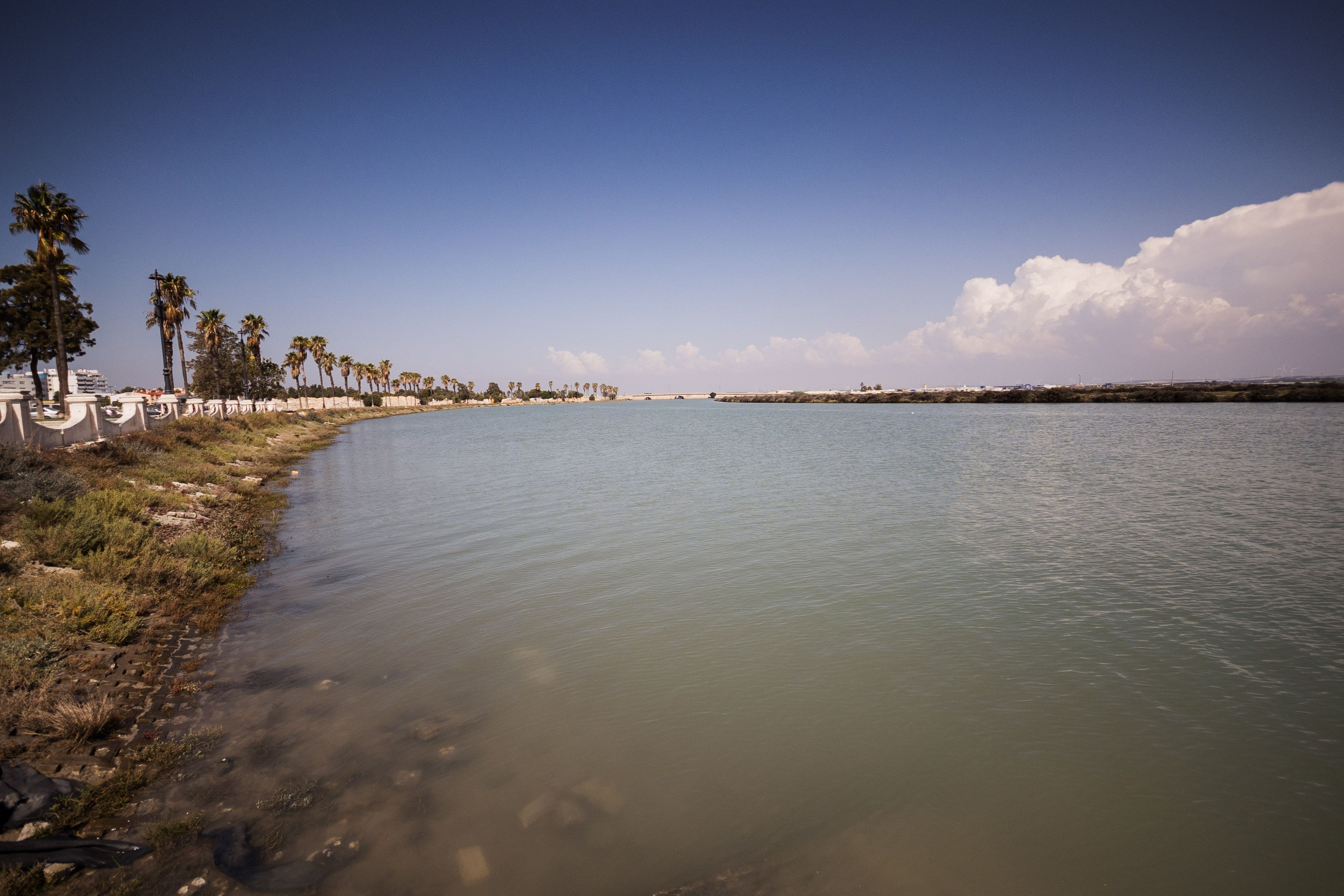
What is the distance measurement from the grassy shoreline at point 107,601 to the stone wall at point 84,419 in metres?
1.16

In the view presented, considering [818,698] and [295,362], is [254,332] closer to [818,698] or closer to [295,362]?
[295,362]

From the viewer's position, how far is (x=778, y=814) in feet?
21.8

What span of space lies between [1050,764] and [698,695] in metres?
4.71

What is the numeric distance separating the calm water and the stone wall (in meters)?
9.57

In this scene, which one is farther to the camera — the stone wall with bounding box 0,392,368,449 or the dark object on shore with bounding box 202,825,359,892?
the stone wall with bounding box 0,392,368,449

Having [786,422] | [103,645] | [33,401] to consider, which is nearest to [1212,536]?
[103,645]

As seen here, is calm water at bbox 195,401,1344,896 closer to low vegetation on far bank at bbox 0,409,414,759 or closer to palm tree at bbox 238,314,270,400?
low vegetation on far bank at bbox 0,409,414,759

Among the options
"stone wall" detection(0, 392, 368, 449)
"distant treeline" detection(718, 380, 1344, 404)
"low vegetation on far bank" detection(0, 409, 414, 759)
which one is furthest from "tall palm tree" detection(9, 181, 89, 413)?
"distant treeline" detection(718, 380, 1344, 404)

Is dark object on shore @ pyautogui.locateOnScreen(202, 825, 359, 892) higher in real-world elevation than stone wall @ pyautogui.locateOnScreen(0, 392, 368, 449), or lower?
lower

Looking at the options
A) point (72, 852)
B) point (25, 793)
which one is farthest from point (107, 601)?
point (72, 852)

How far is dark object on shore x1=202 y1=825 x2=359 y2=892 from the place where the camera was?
5527mm

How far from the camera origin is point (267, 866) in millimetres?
5691

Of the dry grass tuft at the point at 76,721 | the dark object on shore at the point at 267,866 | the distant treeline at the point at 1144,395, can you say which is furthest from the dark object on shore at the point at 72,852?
the distant treeline at the point at 1144,395

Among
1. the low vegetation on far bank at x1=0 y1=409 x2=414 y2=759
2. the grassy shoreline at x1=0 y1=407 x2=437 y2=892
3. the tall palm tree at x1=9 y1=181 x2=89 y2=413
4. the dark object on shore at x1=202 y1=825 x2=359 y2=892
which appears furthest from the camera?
the tall palm tree at x1=9 y1=181 x2=89 y2=413
